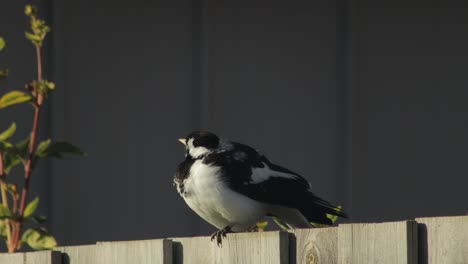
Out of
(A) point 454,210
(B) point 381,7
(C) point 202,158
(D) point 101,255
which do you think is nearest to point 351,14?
(B) point 381,7

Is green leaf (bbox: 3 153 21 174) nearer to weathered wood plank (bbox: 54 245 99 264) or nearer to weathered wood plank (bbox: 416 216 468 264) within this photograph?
weathered wood plank (bbox: 54 245 99 264)

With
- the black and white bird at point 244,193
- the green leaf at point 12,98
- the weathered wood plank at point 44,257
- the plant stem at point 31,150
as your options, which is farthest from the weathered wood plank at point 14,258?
the black and white bird at point 244,193

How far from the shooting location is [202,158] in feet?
15.6

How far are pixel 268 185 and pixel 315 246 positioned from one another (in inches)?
66.8

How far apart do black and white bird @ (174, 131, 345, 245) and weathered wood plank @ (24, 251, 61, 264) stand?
970mm

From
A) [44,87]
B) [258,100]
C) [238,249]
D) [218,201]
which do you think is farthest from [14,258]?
[258,100]

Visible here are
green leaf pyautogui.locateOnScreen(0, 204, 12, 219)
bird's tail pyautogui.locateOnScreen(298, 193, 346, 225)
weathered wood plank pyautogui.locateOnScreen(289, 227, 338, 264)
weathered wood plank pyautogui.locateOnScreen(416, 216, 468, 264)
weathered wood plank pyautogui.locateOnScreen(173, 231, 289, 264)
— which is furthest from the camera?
bird's tail pyautogui.locateOnScreen(298, 193, 346, 225)

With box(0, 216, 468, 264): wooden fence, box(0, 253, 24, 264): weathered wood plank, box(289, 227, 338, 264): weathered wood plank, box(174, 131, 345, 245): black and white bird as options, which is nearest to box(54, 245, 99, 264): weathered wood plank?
box(0, 216, 468, 264): wooden fence

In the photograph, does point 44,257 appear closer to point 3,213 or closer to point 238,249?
point 3,213

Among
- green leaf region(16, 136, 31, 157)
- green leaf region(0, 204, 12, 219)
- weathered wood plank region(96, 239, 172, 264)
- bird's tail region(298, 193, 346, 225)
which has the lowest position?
weathered wood plank region(96, 239, 172, 264)

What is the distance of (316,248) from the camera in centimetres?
293

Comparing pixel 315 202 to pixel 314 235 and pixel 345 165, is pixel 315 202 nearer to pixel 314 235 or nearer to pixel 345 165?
pixel 314 235

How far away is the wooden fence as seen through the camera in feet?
8.63

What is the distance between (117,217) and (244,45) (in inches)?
50.1
